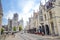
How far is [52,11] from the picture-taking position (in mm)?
36750

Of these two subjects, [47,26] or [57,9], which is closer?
[57,9]

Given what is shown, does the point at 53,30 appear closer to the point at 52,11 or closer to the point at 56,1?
the point at 52,11

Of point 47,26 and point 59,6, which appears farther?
point 47,26

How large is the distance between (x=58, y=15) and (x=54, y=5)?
3.39 m

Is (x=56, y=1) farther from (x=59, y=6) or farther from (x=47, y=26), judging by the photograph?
(x=47, y=26)

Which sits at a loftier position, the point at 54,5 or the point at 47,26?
the point at 54,5

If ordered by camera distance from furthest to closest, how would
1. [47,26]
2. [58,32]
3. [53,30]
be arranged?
1. [47,26]
2. [53,30]
3. [58,32]

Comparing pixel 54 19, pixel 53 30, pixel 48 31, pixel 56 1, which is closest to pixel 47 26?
pixel 48 31

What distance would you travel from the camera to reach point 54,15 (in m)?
35.9

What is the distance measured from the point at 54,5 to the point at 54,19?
4431mm

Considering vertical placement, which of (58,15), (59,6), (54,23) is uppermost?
(59,6)

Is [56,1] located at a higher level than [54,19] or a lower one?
higher

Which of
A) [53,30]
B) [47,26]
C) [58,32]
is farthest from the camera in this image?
[47,26]

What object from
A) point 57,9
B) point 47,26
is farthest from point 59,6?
point 47,26
